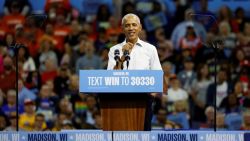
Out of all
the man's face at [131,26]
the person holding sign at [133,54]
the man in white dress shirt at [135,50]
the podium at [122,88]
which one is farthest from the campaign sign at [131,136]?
the man's face at [131,26]

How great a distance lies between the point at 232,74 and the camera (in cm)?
1683

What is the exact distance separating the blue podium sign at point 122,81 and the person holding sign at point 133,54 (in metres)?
0.40

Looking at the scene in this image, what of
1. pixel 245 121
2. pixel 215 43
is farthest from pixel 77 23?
pixel 215 43

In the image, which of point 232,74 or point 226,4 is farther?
point 226,4

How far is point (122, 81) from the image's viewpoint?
9.97 metres

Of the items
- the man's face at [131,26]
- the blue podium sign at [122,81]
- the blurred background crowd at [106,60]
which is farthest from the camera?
the blurred background crowd at [106,60]

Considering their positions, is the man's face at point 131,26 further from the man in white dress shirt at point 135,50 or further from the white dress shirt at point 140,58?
the white dress shirt at point 140,58

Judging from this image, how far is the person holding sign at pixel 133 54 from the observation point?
10422mm

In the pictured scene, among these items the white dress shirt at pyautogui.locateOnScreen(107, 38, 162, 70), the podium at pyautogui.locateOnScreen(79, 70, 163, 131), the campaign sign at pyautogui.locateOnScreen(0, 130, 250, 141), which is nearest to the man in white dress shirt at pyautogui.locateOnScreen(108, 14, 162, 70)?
the white dress shirt at pyautogui.locateOnScreen(107, 38, 162, 70)

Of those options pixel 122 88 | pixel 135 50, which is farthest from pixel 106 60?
pixel 122 88

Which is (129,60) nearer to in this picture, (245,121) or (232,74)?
(245,121)

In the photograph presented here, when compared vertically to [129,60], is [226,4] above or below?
above

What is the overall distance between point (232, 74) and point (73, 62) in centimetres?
279

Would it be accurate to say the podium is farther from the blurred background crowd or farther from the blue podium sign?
the blurred background crowd
